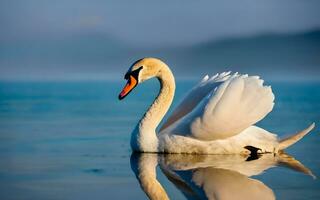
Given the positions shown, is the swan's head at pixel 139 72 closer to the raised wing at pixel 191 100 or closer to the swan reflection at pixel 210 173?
the raised wing at pixel 191 100

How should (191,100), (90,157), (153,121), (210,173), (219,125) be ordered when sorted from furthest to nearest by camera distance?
(191,100)
(153,121)
(90,157)
(219,125)
(210,173)

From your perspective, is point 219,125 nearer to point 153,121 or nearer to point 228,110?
point 228,110

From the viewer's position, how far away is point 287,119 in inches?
473

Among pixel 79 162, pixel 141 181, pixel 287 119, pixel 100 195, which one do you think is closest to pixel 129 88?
pixel 79 162

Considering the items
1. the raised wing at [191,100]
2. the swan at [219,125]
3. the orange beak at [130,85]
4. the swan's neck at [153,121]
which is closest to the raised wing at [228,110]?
the swan at [219,125]

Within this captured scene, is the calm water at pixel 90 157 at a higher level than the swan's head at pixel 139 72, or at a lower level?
lower

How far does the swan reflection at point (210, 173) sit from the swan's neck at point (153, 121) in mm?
107

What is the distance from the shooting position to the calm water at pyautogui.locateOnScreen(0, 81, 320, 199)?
681cm

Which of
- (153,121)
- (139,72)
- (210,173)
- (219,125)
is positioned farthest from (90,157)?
(210,173)

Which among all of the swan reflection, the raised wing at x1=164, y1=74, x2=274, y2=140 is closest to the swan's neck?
the swan reflection

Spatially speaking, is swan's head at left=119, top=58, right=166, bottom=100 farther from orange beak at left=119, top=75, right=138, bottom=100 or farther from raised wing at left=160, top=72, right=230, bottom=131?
raised wing at left=160, top=72, right=230, bottom=131

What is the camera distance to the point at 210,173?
7539 millimetres

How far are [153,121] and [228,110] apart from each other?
0.87 m

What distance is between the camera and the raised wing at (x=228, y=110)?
8422mm
